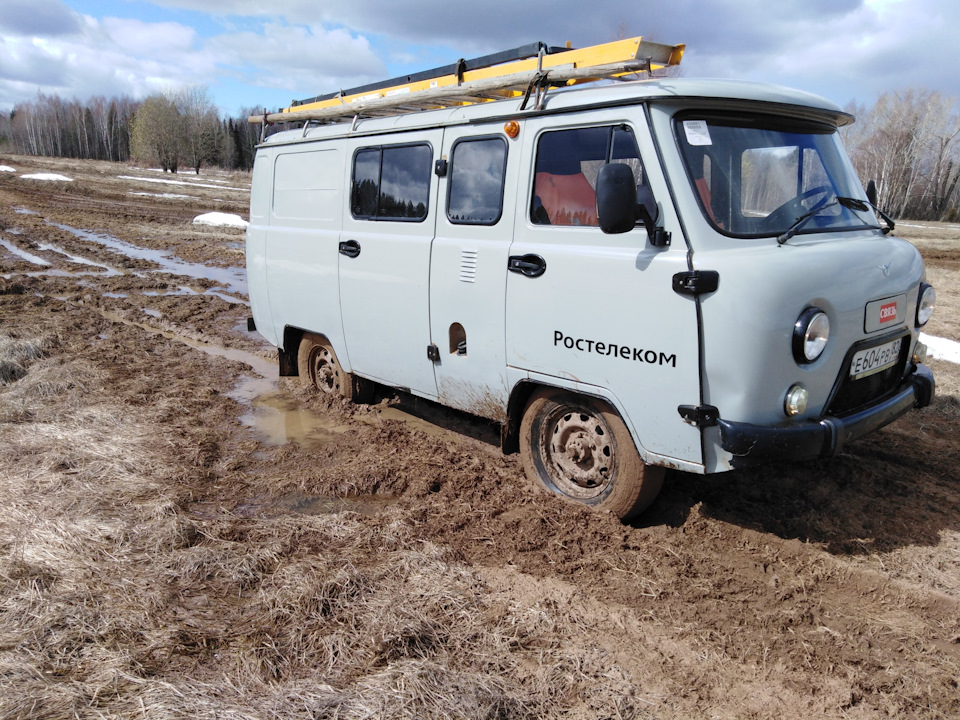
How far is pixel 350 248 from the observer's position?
230 inches

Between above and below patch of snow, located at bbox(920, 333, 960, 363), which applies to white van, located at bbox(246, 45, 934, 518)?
above

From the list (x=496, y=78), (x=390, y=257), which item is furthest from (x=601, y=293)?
(x=390, y=257)

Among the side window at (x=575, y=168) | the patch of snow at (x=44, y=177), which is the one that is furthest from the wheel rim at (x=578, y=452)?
the patch of snow at (x=44, y=177)

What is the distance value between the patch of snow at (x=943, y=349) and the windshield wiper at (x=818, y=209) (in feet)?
13.7

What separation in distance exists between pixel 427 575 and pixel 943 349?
738cm

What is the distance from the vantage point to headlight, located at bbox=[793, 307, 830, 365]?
3.54 metres

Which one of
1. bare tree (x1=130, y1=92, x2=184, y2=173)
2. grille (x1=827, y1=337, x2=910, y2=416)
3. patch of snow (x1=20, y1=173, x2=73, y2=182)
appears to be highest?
bare tree (x1=130, y1=92, x2=184, y2=173)

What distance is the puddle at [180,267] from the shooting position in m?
13.7

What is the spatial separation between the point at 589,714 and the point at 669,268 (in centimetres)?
214

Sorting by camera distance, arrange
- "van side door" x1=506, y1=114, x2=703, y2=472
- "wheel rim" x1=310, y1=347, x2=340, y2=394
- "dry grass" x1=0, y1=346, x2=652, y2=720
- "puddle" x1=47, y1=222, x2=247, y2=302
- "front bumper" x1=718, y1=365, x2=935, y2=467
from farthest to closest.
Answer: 1. "puddle" x1=47, y1=222, x2=247, y2=302
2. "wheel rim" x1=310, y1=347, x2=340, y2=394
3. "van side door" x1=506, y1=114, x2=703, y2=472
4. "front bumper" x1=718, y1=365, x2=935, y2=467
5. "dry grass" x1=0, y1=346, x2=652, y2=720

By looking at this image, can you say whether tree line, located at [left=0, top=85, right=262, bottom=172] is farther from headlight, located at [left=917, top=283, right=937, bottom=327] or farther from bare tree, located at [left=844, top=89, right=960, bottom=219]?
headlight, located at [left=917, top=283, right=937, bottom=327]

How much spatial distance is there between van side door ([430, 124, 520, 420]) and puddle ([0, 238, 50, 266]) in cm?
1342

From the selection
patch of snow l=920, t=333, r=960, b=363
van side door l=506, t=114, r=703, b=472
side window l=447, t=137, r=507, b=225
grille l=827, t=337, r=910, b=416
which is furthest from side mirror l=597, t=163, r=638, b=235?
patch of snow l=920, t=333, r=960, b=363

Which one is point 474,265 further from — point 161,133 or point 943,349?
point 161,133
